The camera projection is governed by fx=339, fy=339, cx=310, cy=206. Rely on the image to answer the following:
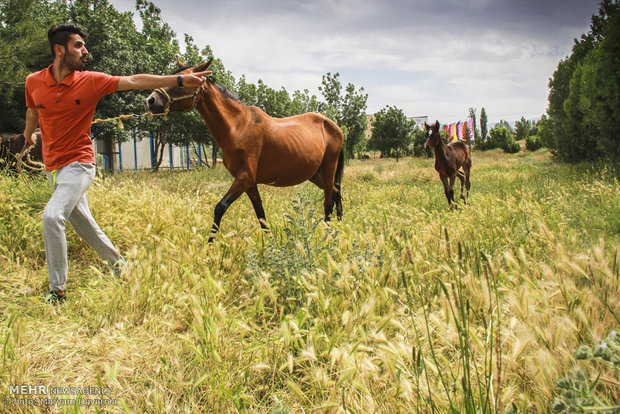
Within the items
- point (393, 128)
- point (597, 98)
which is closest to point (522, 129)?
point (393, 128)

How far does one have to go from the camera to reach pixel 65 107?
2.82 metres

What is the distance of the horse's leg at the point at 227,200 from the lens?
153 inches

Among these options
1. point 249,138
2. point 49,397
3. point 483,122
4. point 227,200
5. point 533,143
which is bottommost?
point 49,397

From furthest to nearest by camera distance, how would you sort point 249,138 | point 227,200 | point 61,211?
point 249,138 < point 227,200 < point 61,211

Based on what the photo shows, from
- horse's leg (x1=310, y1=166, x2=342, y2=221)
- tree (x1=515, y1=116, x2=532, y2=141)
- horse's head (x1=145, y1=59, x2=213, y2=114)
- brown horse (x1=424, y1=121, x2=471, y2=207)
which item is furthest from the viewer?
tree (x1=515, y1=116, x2=532, y2=141)

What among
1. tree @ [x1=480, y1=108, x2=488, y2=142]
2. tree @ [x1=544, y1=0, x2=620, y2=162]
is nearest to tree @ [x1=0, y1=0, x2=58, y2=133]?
tree @ [x1=544, y1=0, x2=620, y2=162]

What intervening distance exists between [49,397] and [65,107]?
7.38 feet

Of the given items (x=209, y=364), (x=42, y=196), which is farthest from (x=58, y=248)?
(x=42, y=196)

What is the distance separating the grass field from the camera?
52.5 inches

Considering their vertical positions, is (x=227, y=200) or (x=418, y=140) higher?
(x=418, y=140)

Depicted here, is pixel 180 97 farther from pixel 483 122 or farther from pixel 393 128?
pixel 483 122

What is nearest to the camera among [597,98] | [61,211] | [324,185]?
[61,211]

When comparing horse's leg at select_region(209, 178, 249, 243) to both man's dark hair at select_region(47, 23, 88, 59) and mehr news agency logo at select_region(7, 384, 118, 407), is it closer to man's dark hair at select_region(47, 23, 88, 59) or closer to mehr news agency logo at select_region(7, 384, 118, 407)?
man's dark hair at select_region(47, 23, 88, 59)

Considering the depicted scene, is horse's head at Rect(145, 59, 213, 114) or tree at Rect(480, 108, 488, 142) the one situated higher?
→ tree at Rect(480, 108, 488, 142)
